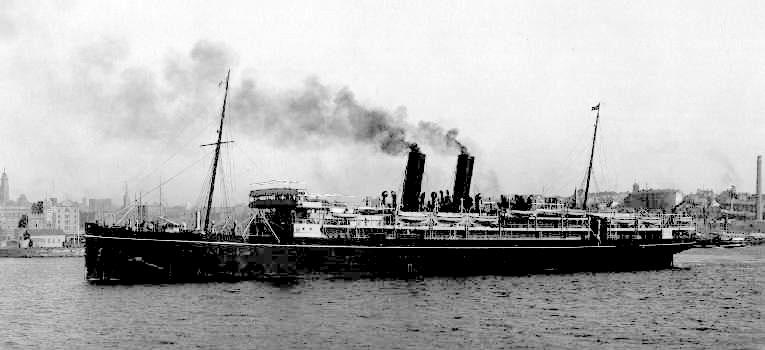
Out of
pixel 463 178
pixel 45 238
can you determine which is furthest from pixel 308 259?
pixel 45 238

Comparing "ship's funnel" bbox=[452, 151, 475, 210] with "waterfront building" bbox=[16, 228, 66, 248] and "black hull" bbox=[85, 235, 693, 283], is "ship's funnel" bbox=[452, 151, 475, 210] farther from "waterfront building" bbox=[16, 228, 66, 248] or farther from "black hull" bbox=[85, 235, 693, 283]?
"waterfront building" bbox=[16, 228, 66, 248]

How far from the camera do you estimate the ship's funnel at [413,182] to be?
203 ft

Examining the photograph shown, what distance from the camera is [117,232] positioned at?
2004 inches

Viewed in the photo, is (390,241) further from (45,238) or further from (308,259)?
(45,238)

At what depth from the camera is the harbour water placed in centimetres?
3266

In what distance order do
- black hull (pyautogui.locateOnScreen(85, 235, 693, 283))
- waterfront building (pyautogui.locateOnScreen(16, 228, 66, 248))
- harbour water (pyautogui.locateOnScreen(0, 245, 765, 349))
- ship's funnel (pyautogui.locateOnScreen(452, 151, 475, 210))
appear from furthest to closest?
1. waterfront building (pyautogui.locateOnScreen(16, 228, 66, 248))
2. ship's funnel (pyautogui.locateOnScreen(452, 151, 475, 210))
3. black hull (pyautogui.locateOnScreen(85, 235, 693, 283))
4. harbour water (pyautogui.locateOnScreen(0, 245, 765, 349))

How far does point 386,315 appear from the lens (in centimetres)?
3872

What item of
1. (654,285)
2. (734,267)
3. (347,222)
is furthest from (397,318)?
(734,267)

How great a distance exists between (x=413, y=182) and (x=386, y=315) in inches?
971

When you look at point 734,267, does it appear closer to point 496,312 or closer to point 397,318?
point 496,312

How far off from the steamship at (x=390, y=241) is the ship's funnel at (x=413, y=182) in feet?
0.27

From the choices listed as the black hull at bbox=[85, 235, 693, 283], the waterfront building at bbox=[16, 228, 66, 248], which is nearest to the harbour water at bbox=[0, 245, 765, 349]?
the black hull at bbox=[85, 235, 693, 283]

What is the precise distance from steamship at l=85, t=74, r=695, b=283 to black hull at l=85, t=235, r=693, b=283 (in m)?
0.06

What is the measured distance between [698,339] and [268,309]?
769 inches
